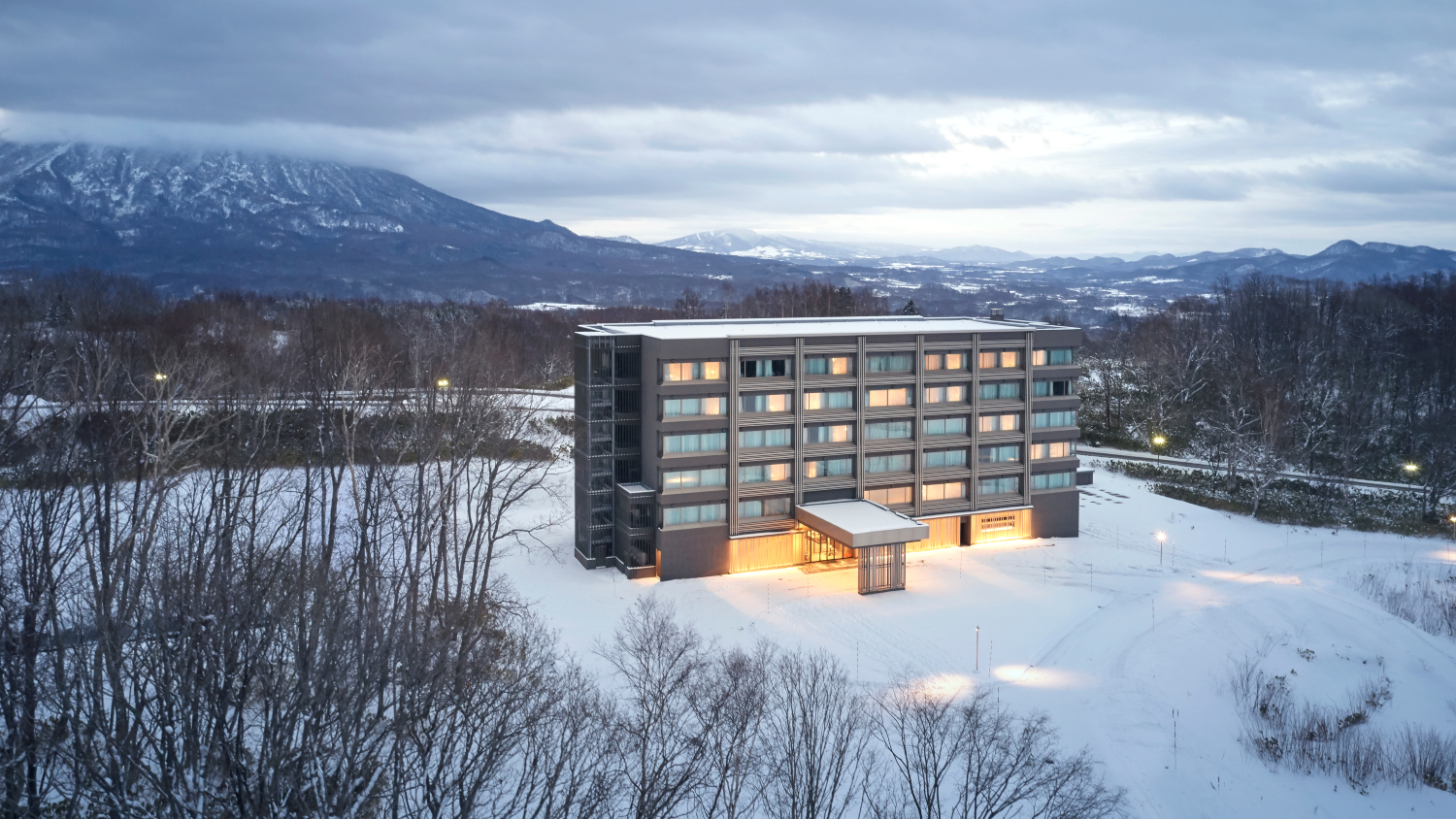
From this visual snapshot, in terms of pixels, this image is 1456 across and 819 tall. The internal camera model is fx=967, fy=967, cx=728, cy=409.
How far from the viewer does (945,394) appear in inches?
1895

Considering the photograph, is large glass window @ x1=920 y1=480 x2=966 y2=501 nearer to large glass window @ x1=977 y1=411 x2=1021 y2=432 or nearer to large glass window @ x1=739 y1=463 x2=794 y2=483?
large glass window @ x1=977 y1=411 x2=1021 y2=432

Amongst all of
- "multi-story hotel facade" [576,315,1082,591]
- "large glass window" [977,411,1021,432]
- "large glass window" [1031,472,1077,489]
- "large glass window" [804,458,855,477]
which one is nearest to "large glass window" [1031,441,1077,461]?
"multi-story hotel facade" [576,315,1082,591]

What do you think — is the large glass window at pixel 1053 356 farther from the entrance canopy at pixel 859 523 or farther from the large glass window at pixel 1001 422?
the entrance canopy at pixel 859 523

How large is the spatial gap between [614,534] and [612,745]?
891 inches

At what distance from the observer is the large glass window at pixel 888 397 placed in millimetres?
46438

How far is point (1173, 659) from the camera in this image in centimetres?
3572

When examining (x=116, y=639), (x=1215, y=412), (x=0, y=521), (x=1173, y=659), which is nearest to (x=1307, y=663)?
(x=1173, y=659)

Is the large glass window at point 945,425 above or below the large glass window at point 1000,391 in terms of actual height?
below

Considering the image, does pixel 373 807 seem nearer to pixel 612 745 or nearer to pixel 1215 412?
pixel 612 745

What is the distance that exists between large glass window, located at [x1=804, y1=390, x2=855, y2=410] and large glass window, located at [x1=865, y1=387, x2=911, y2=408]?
0.88 metres

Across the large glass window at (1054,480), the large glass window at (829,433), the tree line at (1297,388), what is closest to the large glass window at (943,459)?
the large glass window at (829,433)

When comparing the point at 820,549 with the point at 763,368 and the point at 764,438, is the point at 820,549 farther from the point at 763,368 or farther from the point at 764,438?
the point at 763,368

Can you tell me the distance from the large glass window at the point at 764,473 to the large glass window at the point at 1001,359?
12.1m

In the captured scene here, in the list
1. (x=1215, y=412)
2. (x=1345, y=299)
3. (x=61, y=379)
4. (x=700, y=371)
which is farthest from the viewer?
(x=1345, y=299)
